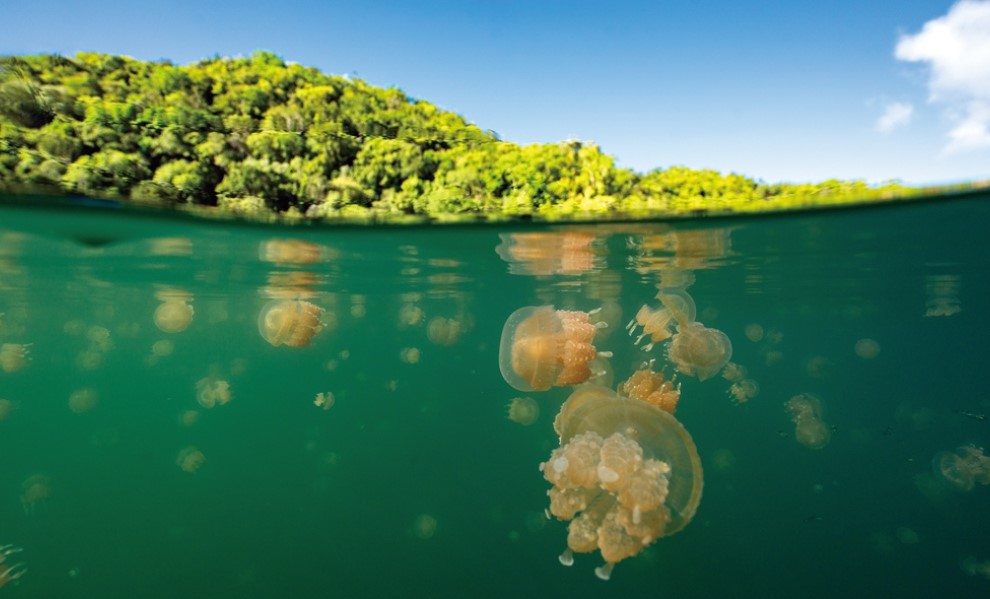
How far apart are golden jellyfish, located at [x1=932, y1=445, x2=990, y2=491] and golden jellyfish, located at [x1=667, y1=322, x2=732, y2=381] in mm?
7338

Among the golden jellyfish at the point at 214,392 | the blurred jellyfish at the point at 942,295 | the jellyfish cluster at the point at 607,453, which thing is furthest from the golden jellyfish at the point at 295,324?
the blurred jellyfish at the point at 942,295

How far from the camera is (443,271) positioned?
12.2 m

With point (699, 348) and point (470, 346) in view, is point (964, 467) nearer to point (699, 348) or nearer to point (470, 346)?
point (699, 348)

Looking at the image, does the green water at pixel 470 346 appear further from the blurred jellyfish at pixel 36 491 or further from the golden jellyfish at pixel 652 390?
the golden jellyfish at pixel 652 390

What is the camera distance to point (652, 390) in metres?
5.70

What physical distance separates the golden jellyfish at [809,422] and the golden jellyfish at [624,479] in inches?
333

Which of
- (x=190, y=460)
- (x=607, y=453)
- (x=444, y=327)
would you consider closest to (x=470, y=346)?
(x=444, y=327)

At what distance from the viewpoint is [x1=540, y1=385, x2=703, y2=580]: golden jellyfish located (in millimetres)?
4398

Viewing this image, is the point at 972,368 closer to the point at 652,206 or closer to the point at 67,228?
the point at 652,206

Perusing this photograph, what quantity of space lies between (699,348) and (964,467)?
8360mm

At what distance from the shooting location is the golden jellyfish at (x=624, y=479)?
4398 mm

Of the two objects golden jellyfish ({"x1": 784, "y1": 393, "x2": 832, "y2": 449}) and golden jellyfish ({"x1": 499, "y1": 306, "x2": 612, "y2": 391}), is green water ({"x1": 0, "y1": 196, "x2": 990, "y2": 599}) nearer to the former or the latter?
golden jellyfish ({"x1": 784, "y1": 393, "x2": 832, "y2": 449})

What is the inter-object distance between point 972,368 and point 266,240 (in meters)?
51.0

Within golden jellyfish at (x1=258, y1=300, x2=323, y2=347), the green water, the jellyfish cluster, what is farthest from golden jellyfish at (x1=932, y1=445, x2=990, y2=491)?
golden jellyfish at (x1=258, y1=300, x2=323, y2=347)
